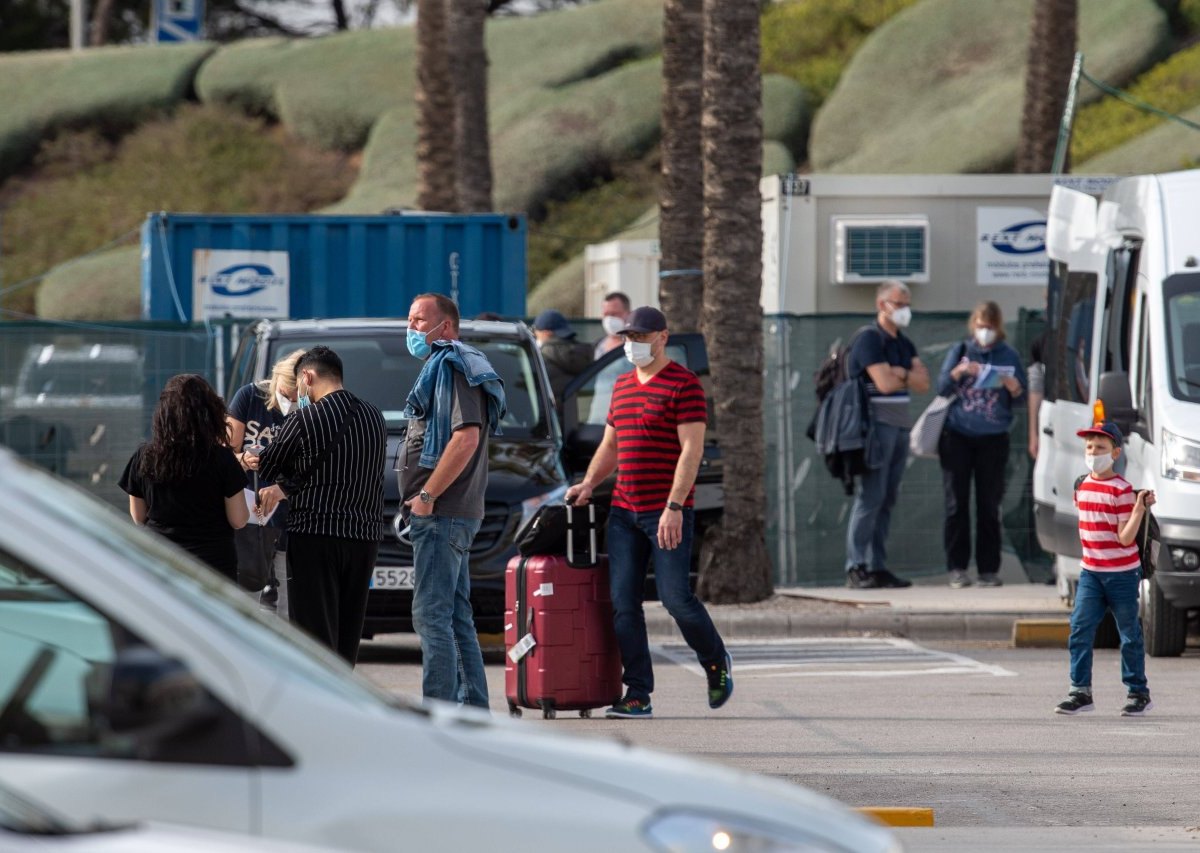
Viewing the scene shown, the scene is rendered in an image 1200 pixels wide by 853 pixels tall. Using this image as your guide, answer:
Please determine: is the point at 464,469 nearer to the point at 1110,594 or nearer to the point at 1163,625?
the point at 1110,594

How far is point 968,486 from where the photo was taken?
1535 cm

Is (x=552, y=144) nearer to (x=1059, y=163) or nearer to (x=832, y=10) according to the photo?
(x=832, y=10)

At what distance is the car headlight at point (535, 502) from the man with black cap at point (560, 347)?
3010mm

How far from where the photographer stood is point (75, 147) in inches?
1709

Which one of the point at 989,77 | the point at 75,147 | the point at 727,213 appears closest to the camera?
the point at 727,213

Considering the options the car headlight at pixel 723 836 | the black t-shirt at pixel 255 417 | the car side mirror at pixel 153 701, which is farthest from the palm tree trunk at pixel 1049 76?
the car side mirror at pixel 153 701

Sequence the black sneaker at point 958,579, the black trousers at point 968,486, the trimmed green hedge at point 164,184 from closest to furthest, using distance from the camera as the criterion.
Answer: the black trousers at point 968,486, the black sneaker at point 958,579, the trimmed green hedge at point 164,184

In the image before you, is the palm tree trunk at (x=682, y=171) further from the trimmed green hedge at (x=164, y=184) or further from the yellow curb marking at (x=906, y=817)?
the trimmed green hedge at (x=164, y=184)

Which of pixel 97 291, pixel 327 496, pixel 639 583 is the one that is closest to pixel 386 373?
pixel 639 583

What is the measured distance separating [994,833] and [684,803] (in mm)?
3594

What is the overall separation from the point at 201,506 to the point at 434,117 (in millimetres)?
14612

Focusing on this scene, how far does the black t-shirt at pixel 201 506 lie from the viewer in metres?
7.90

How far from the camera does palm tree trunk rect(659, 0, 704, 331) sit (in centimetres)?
1691

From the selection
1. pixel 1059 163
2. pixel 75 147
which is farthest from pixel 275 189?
pixel 1059 163
